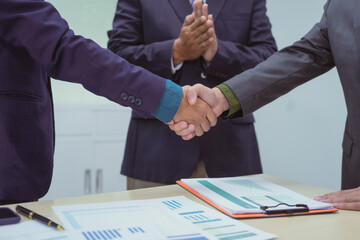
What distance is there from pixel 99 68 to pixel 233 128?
28.5 inches

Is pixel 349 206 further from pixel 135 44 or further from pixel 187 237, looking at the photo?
pixel 135 44

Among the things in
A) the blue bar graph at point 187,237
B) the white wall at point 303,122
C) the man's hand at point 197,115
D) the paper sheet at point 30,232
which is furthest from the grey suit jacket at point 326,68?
the white wall at point 303,122

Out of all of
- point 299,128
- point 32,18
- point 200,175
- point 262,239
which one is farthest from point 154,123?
point 299,128

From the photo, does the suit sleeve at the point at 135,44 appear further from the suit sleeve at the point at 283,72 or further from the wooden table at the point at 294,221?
the wooden table at the point at 294,221

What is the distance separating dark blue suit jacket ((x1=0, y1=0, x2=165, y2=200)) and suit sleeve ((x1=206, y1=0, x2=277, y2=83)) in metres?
0.49

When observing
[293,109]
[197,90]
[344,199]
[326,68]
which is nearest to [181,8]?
[197,90]

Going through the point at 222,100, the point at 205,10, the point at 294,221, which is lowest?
the point at 294,221

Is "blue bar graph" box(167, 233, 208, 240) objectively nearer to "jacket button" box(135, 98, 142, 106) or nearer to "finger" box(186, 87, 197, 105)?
"jacket button" box(135, 98, 142, 106)

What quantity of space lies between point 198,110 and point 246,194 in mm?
497

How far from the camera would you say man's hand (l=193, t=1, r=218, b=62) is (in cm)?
155

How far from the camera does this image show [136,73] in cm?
116

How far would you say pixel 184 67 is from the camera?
165 cm

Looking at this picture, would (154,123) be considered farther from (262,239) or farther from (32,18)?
(262,239)

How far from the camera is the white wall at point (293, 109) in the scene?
2914 mm
